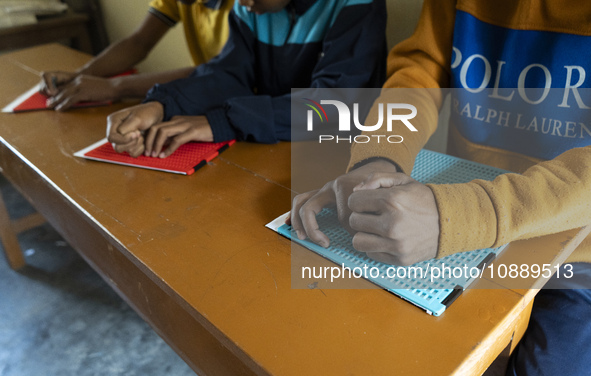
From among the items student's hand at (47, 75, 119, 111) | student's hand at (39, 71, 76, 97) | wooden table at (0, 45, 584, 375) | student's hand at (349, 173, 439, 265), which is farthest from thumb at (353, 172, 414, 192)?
student's hand at (39, 71, 76, 97)

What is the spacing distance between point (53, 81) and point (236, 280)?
1119mm

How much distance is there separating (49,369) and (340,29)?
4.33 feet

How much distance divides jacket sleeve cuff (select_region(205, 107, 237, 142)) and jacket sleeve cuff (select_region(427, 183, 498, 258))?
1.86 feet

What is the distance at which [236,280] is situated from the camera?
65cm

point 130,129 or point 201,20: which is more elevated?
point 201,20

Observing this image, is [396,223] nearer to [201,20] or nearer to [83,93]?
[83,93]

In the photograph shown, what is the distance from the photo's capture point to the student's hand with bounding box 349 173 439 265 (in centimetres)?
59

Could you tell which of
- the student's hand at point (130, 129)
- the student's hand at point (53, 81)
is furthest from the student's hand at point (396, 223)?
the student's hand at point (53, 81)

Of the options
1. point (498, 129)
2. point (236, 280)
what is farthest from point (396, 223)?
point (498, 129)

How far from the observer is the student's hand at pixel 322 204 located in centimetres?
68

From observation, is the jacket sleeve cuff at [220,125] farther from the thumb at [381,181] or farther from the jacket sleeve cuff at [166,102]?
the thumb at [381,181]

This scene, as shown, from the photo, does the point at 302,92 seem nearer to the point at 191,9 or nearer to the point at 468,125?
the point at 468,125

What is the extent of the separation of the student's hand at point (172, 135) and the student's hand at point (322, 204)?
1.29 feet

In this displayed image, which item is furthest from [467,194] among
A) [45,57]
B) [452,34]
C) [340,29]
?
[45,57]
